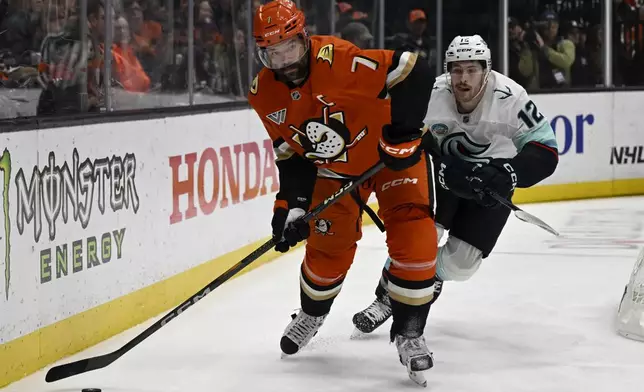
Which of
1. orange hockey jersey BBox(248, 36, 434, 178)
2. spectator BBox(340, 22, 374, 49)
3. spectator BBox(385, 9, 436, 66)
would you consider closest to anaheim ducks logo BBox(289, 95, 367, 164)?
orange hockey jersey BBox(248, 36, 434, 178)

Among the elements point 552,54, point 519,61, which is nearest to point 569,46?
point 552,54

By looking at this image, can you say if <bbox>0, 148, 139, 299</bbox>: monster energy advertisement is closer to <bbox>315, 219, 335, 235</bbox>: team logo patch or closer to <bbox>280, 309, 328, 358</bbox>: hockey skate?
<bbox>280, 309, 328, 358</bbox>: hockey skate

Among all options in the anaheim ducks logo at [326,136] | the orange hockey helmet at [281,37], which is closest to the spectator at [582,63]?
the anaheim ducks logo at [326,136]

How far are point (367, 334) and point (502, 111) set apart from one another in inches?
38.6

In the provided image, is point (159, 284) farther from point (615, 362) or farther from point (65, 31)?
point (615, 362)

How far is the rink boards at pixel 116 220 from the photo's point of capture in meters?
4.04

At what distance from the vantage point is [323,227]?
418 cm

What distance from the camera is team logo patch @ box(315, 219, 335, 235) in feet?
13.7

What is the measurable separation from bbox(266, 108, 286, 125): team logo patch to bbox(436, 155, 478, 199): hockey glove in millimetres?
635

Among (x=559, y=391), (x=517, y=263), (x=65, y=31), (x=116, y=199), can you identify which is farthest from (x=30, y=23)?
(x=517, y=263)

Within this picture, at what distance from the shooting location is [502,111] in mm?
4410

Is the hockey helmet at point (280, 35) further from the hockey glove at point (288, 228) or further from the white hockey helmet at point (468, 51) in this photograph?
the white hockey helmet at point (468, 51)

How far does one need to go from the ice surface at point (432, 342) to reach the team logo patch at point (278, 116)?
2.68 feet

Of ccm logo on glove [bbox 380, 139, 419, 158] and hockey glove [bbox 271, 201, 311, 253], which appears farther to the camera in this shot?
hockey glove [bbox 271, 201, 311, 253]
